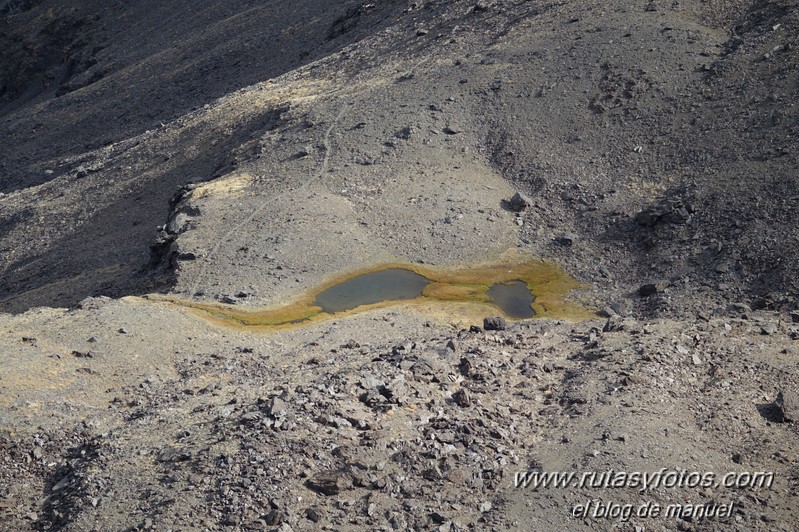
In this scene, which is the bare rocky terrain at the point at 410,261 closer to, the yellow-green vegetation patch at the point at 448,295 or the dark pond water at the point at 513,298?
the yellow-green vegetation patch at the point at 448,295

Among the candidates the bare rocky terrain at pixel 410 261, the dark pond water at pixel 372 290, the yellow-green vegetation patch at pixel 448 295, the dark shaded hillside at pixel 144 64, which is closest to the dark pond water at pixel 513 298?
the yellow-green vegetation patch at pixel 448 295

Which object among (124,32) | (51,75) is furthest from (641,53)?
(51,75)

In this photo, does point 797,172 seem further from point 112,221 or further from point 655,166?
point 112,221

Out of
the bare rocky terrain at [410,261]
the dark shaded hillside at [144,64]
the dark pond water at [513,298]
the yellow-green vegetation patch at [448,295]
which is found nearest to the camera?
the bare rocky terrain at [410,261]

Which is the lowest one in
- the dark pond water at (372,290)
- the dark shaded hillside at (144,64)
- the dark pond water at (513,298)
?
the dark pond water at (513,298)

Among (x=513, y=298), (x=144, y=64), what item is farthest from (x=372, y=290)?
(x=144, y=64)

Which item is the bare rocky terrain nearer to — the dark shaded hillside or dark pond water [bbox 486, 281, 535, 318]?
the dark shaded hillside

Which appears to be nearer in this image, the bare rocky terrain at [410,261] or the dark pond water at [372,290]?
the bare rocky terrain at [410,261]
